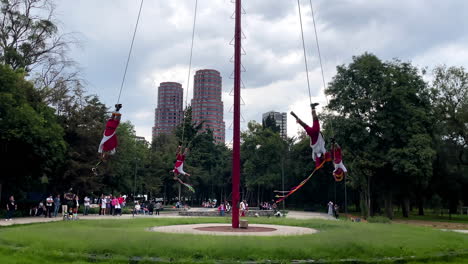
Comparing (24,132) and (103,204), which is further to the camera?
(103,204)

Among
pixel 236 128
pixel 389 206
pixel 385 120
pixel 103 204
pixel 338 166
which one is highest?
pixel 385 120

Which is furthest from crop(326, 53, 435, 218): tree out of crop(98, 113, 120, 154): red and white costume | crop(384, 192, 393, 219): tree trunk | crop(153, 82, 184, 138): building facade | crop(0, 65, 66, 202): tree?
crop(153, 82, 184, 138): building facade

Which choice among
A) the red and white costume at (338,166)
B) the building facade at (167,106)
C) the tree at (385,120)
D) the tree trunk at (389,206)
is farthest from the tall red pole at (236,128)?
the building facade at (167,106)

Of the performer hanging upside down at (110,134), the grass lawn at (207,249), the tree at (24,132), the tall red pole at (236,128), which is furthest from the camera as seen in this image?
the tree at (24,132)

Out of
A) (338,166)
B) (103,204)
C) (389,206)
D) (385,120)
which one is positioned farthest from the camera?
(389,206)

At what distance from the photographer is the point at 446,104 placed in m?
45.9

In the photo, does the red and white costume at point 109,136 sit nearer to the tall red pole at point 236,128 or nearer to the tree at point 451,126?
the tall red pole at point 236,128

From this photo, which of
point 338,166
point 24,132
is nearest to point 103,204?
point 24,132

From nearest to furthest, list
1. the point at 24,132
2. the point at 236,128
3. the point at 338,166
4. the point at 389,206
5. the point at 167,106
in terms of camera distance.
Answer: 1. the point at 236,128
2. the point at 338,166
3. the point at 24,132
4. the point at 389,206
5. the point at 167,106

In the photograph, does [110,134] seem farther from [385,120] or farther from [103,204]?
[385,120]

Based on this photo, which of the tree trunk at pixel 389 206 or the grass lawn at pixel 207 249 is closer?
the grass lawn at pixel 207 249

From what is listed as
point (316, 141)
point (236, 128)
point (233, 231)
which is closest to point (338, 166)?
point (316, 141)

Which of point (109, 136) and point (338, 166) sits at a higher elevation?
point (109, 136)

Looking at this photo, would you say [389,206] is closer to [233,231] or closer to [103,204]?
[103,204]
